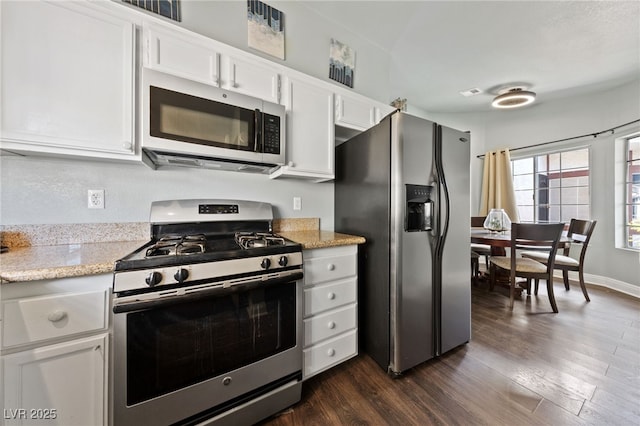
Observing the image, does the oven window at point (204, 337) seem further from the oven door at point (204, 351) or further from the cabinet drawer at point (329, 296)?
the cabinet drawer at point (329, 296)

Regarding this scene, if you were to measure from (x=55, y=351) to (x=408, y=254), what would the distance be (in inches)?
67.8

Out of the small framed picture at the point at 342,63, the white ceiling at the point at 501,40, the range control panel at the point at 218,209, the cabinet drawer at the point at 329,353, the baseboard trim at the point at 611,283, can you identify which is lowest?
the baseboard trim at the point at 611,283

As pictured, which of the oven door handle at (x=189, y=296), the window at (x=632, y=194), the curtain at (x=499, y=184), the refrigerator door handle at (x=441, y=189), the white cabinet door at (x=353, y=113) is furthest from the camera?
the curtain at (x=499, y=184)

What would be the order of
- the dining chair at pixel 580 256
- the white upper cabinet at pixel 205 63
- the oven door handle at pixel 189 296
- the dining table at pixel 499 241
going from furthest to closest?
the dining chair at pixel 580 256 < the dining table at pixel 499 241 < the white upper cabinet at pixel 205 63 < the oven door handle at pixel 189 296

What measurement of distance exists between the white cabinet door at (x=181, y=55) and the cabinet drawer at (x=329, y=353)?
1.79 meters

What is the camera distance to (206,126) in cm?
132

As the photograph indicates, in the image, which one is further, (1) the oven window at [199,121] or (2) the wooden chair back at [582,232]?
(2) the wooden chair back at [582,232]

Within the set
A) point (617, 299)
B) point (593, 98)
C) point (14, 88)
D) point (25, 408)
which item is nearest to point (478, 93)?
point (593, 98)

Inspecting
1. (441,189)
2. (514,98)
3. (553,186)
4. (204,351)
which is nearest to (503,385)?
(441,189)

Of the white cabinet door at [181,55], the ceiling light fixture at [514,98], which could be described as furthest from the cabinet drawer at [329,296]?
the ceiling light fixture at [514,98]

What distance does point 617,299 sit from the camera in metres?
2.79

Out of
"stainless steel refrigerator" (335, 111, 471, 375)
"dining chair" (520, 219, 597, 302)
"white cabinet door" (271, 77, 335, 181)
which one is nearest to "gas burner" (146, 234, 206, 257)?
"white cabinet door" (271, 77, 335, 181)

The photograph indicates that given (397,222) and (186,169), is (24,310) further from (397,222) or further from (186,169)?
(397,222)

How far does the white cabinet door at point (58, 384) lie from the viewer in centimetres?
79
